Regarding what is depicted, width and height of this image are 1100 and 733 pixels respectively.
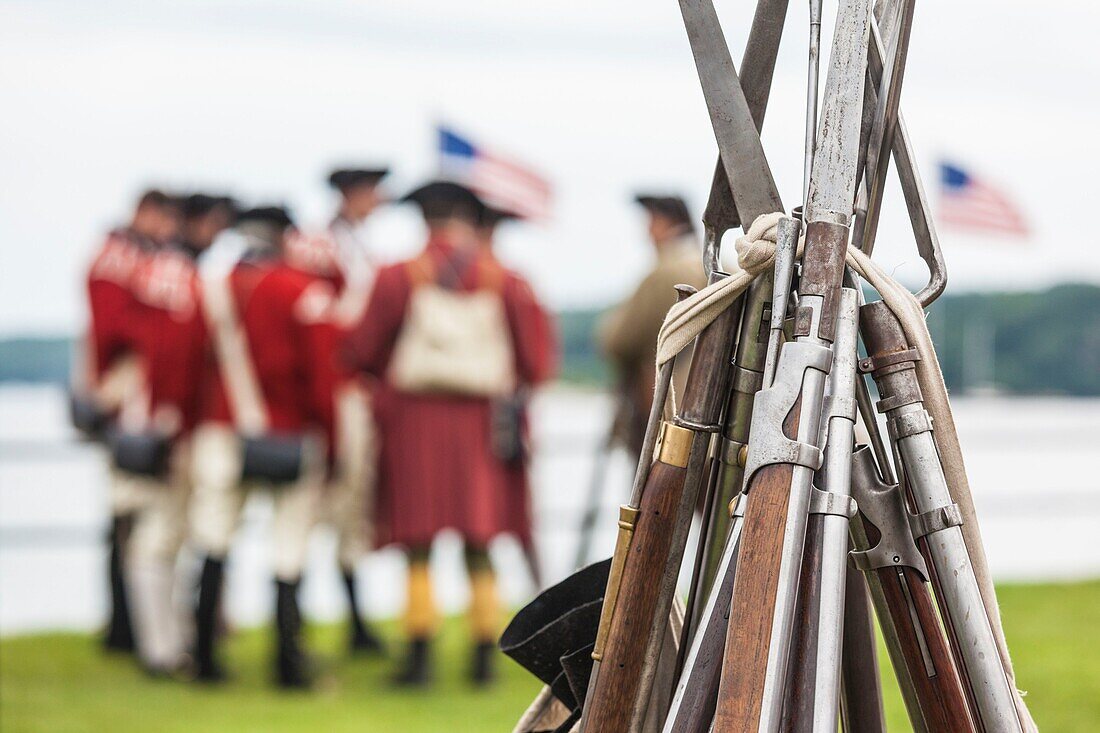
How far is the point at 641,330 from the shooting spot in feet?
20.2

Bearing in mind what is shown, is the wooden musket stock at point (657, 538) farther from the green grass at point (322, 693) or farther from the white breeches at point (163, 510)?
the white breeches at point (163, 510)

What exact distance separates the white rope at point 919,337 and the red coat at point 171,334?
4294mm

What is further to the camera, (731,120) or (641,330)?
(641,330)

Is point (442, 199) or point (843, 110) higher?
point (442, 199)

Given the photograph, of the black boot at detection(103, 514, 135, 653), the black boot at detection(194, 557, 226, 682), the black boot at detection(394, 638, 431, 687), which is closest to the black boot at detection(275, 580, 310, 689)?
the black boot at detection(194, 557, 226, 682)

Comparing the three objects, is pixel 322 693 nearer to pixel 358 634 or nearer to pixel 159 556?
pixel 358 634

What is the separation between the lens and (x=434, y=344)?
→ 5.43m

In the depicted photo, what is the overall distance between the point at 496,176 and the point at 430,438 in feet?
7.48

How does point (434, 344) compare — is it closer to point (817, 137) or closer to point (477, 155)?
point (477, 155)

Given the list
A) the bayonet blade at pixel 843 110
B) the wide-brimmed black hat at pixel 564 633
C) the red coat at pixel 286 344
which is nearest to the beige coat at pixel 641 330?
the red coat at pixel 286 344

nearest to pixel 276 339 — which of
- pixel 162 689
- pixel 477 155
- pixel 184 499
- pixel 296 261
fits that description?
pixel 296 261

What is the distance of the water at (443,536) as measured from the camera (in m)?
7.41

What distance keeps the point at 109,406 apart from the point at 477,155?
2.28 metres

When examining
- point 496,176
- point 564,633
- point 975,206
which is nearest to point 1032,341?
point 975,206
